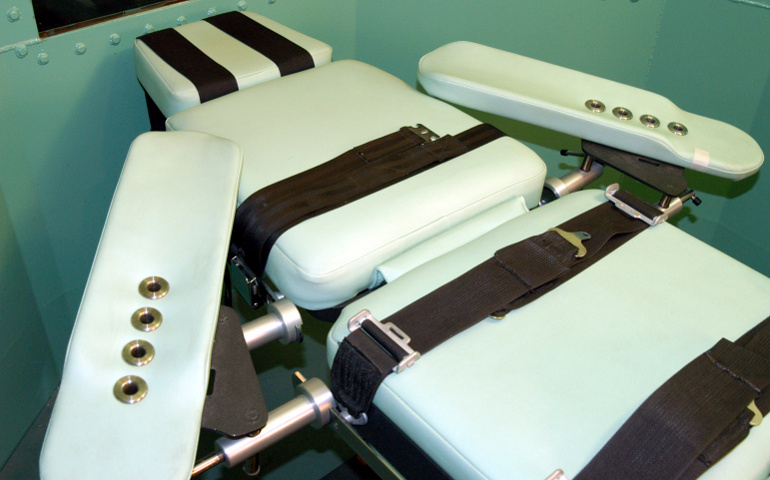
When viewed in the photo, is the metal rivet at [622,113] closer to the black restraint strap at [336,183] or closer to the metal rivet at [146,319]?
the black restraint strap at [336,183]

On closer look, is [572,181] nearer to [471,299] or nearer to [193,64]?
[471,299]

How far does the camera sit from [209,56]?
3.96 ft

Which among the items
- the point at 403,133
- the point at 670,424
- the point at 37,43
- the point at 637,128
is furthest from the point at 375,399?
the point at 37,43

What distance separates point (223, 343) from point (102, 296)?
145mm

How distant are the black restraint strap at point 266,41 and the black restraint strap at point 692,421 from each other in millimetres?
867

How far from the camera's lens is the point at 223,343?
768 millimetres

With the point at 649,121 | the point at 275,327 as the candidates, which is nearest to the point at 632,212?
the point at 649,121

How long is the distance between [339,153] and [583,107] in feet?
1.34

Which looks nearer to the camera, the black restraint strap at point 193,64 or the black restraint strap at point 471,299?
the black restraint strap at point 471,299

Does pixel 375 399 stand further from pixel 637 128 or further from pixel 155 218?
pixel 637 128

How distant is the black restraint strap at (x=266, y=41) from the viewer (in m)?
1.24

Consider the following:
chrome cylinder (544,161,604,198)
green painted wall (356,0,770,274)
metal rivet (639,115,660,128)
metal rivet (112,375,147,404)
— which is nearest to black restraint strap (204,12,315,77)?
green painted wall (356,0,770,274)

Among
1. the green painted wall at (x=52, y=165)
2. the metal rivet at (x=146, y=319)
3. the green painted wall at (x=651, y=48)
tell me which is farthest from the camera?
the green painted wall at (x=651, y=48)

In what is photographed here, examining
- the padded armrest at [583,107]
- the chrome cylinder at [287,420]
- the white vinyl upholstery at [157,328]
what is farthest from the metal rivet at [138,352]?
the padded armrest at [583,107]
